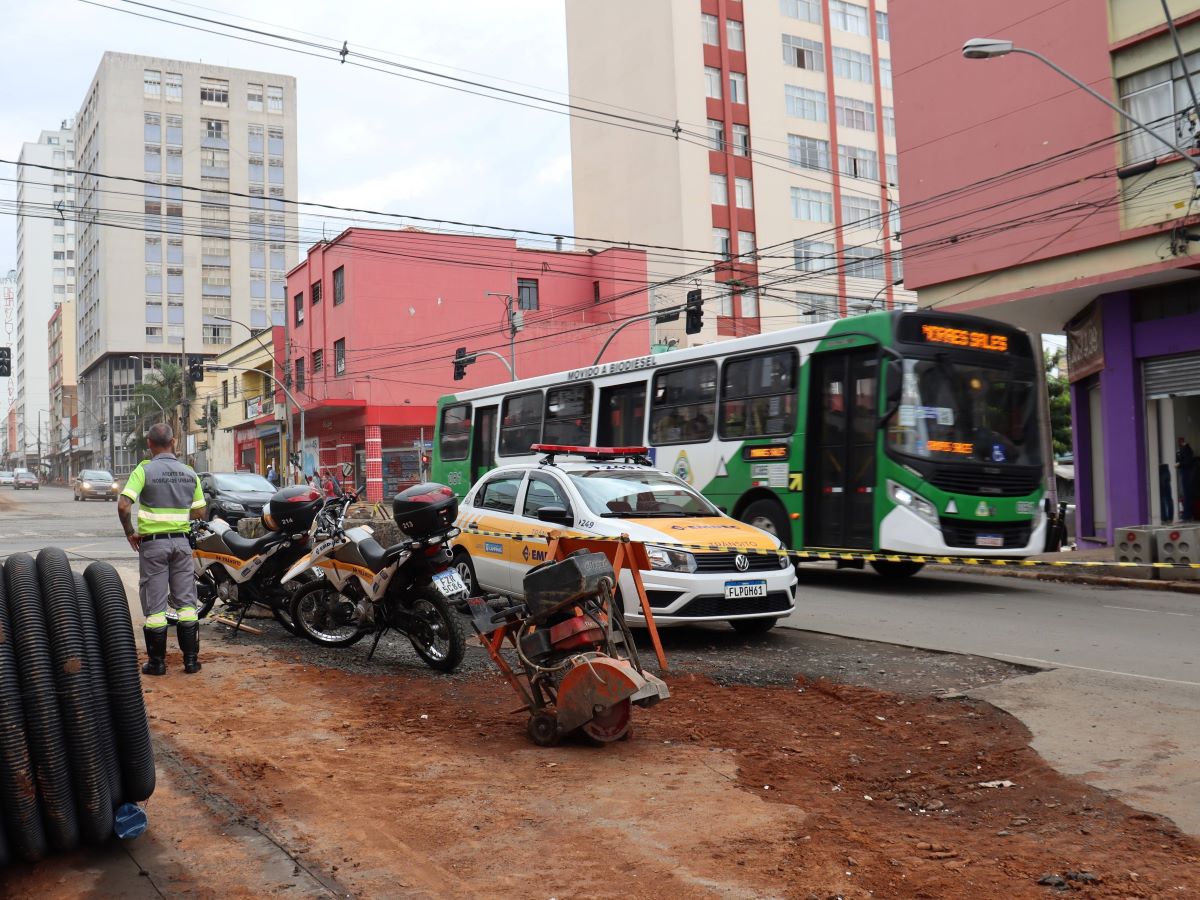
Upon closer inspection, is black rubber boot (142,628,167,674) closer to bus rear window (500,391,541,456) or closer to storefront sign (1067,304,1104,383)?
bus rear window (500,391,541,456)

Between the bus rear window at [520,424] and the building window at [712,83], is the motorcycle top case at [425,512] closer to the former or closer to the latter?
the bus rear window at [520,424]

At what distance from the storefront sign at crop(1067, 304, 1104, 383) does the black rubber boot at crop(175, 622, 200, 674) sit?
1718cm

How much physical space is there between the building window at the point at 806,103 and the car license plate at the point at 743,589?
53571 mm

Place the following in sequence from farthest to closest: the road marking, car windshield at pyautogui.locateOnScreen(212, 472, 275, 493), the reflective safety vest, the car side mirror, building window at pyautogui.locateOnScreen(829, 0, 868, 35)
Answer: building window at pyautogui.locateOnScreen(829, 0, 868, 35) < car windshield at pyautogui.locateOnScreen(212, 472, 275, 493) < the car side mirror < the reflective safety vest < the road marking

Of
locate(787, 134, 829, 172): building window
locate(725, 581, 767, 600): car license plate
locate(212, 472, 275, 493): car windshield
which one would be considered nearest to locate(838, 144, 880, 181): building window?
locate(787, 134, 829, 172): building window

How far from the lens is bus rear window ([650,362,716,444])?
15.0 meters

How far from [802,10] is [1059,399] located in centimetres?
2744

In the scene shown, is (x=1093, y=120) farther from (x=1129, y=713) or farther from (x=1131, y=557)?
(x=1129, y=713)

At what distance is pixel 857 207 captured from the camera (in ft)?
201

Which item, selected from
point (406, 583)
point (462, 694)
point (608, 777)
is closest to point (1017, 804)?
point (608, 777)

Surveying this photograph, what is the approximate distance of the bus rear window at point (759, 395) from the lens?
45.1ft

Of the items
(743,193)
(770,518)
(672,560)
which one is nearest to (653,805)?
(672,560)

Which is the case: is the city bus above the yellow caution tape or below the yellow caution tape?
above

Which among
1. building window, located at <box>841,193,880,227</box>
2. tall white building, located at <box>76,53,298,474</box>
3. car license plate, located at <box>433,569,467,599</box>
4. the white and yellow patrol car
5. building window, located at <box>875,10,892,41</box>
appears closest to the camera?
car license plate, located at <box>433,569,467,599</box>
